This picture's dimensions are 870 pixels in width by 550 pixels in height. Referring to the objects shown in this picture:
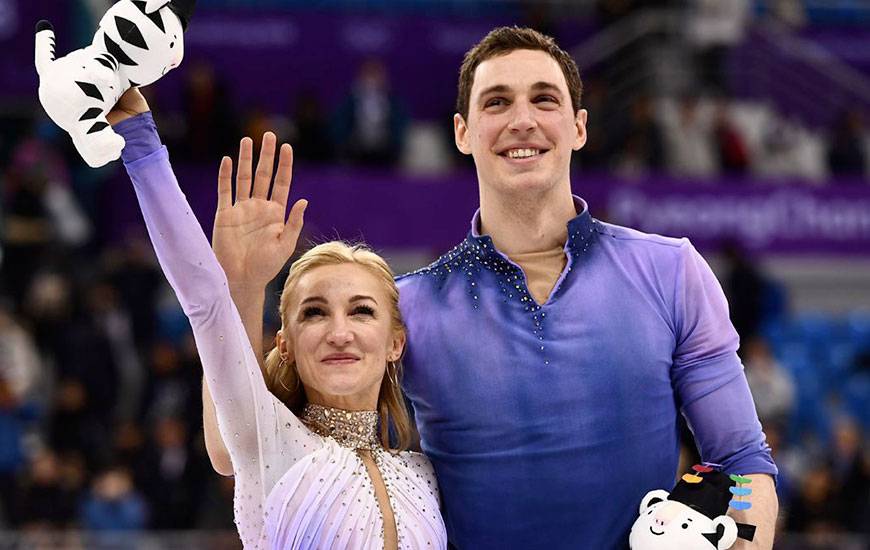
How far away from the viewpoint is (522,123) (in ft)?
12.5

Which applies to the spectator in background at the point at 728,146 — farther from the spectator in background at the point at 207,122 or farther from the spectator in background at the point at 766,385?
the spectator in background at the point at 207,122

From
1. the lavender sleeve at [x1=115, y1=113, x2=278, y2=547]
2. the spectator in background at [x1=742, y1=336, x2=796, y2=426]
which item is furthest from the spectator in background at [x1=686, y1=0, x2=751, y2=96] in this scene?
the lavender sleeve at [x1=115, y1=113, x2=278, y2=547]

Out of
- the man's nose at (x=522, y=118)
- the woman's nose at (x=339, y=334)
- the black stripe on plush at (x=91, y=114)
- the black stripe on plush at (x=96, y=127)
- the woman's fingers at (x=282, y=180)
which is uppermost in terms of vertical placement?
the black stripe on plush at (x=91, y=114)

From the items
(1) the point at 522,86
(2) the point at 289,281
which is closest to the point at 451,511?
(2) the point at 289,281

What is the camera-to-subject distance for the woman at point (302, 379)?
11.4 ft

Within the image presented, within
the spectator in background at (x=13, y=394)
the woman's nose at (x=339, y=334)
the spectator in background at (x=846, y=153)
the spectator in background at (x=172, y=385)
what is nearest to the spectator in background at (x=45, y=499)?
the spectator in background at (x=13, y=394)

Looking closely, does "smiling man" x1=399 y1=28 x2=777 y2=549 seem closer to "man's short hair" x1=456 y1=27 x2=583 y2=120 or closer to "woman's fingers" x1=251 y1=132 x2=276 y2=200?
"man's short hair" x1=456 y1=27 x2=583 y2=120

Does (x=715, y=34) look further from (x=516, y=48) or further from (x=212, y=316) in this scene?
(x=212, y=316)

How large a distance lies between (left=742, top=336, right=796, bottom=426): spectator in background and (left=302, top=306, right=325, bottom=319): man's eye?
7264 millimetres

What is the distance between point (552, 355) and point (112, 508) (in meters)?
6.02

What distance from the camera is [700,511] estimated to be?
140 inches

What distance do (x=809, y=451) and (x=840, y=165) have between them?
3.44 metres

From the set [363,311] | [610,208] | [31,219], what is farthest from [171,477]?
[363,311]

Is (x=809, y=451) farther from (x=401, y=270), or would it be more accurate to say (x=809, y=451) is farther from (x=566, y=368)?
(x=566, y=368)
